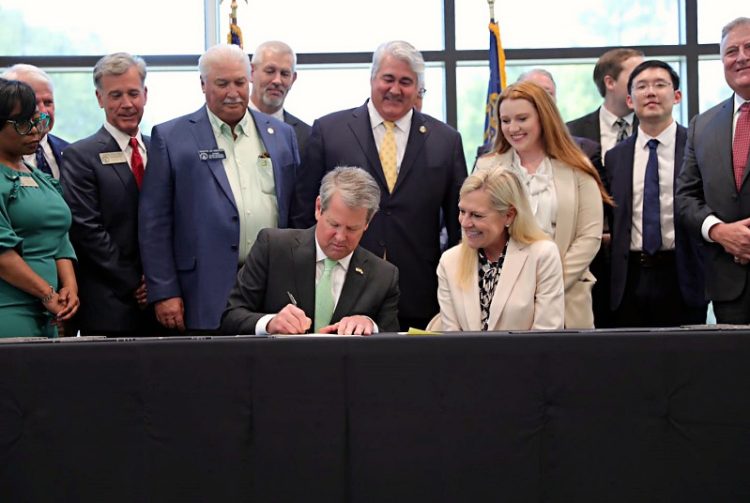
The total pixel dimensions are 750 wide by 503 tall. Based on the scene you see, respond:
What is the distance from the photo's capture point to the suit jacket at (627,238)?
12.9 ft

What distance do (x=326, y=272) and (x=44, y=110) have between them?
1.79 meters

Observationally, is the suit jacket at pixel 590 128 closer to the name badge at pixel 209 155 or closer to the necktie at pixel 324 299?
the name badge at pixel 209 155

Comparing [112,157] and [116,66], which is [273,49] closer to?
[116,66]

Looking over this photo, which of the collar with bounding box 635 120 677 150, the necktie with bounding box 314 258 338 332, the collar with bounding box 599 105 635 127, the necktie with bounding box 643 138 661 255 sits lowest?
the necktie with bounding box 314 258 338 332

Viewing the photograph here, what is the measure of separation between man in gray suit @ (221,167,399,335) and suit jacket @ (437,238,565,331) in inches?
8.7

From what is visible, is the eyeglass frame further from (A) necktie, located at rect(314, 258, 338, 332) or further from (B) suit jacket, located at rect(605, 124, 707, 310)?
(B) suit jacket, located at rect(605, 124, 707, 310)

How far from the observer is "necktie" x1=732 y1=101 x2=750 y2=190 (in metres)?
3.71

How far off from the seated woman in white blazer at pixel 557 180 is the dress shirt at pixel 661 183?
14.2 inches

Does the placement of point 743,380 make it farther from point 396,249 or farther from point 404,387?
point 396,249

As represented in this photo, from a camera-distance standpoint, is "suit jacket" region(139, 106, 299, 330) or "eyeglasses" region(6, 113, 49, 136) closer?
"eyeglasses" region(6, 113, 49, 136)

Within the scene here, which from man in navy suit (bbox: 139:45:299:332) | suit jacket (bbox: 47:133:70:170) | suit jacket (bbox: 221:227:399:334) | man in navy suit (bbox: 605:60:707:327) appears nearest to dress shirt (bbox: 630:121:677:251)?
man in navy suit (bbox: 605:60:707:327)

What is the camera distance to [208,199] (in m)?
3.75

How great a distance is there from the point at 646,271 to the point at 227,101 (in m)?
1.89

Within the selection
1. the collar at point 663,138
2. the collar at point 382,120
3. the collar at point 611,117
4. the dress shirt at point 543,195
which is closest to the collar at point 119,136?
the collar at point 382,120
